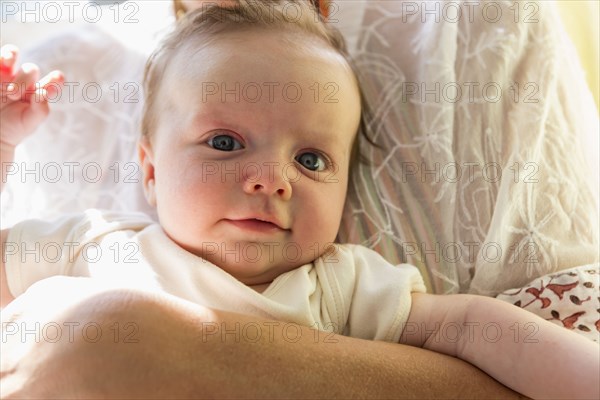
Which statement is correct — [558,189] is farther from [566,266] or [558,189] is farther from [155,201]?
[155,201]

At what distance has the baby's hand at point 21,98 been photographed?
4.03 feet

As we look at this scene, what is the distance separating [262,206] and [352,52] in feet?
1.39

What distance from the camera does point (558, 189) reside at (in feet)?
3.70

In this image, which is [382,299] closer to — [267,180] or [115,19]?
[267,180]

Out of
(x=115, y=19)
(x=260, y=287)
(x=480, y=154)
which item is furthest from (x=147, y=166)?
(x=480, y=154)

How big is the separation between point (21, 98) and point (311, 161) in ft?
1.86

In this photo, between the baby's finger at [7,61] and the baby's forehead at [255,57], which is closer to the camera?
the baby's forehead at [255,57]

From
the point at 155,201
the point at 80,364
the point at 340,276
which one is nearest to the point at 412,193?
the point at 340,276

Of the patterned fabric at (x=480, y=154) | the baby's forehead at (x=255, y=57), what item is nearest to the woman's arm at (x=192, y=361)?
the patterned fabric at (x=480, y=154)

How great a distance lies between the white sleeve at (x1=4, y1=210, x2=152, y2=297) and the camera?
3.71 feet

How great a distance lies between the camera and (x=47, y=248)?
3.73 ft

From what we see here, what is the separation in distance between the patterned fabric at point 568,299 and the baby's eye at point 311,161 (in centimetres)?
37

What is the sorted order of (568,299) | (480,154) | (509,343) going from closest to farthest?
(509,343)
(568,299)
(480,154)

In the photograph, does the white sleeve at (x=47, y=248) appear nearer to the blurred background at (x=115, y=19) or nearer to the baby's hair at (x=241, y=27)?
the baby's hair at (x=241, y=27)
